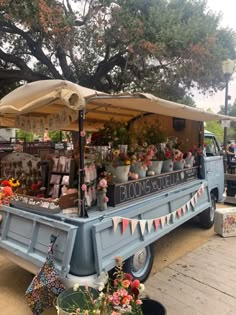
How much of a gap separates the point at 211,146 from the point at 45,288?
463 centimetres

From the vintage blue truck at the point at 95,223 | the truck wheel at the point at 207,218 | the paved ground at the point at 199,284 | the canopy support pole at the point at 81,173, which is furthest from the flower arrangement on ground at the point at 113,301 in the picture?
the truck wheel at the point at 207,218

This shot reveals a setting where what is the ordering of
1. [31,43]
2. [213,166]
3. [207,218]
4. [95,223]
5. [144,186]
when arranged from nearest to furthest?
[95,223] < [144,186] < [207,218] < [213,166] < [31,43]

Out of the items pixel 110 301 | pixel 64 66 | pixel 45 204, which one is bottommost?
pixel 110 301

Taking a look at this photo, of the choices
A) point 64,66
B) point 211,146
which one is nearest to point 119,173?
point 211,146

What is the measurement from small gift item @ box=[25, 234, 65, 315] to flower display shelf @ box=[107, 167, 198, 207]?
94 cm

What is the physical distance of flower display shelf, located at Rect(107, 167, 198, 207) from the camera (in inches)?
121

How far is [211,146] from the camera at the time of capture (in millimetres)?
5965

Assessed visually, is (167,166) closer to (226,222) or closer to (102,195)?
(226,222)

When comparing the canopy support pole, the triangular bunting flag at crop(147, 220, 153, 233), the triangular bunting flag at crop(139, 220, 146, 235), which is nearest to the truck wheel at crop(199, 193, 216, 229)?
the triangular bunting flag at crop(147, 220, 153, 233)

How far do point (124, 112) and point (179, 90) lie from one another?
605cm

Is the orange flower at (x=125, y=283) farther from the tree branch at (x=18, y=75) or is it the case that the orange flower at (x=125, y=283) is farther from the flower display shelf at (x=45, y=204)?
the tree branch at (x=18, y=75)

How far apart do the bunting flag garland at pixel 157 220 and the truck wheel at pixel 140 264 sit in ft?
1.05

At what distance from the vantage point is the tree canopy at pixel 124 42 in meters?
7.61

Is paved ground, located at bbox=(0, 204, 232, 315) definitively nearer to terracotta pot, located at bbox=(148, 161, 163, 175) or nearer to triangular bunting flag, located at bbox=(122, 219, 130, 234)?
triangular bunting flag, located at bbox=(122, 219, 130, 234)
